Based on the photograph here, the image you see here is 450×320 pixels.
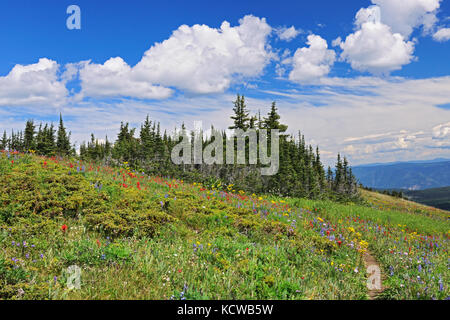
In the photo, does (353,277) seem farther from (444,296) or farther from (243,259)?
(243,259)

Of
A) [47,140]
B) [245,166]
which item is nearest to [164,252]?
[245,166]

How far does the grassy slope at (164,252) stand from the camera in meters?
3.95

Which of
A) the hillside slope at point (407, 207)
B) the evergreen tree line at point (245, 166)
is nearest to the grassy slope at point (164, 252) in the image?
the evergreen tree line at point (245, 166)

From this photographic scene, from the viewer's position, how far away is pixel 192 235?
693 cm

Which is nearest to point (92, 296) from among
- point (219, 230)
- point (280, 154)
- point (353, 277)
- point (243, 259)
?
point (243, 259)

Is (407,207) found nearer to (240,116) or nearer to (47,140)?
(240,116)

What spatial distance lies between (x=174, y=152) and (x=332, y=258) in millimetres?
49043

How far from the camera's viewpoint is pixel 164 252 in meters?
5.22

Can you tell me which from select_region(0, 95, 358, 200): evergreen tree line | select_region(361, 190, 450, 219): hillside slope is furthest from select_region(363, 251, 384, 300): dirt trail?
select_region(361, 190, 450, 219): hillside slope

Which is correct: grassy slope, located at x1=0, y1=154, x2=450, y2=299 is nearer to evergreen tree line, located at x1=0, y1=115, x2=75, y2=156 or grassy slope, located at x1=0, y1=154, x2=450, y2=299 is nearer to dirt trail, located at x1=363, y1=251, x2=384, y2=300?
dirt trail, located at x1=363, y1=251, x2=384, y2=300

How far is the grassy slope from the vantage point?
13.0 ft

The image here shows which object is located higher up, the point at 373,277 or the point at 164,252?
the point at 164,252

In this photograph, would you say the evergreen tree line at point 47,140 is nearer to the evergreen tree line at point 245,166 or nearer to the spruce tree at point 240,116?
the evergreen tree line at point 245,166
